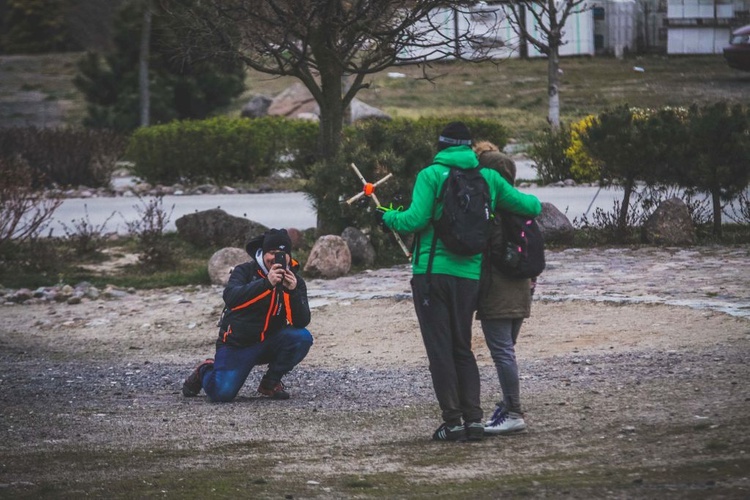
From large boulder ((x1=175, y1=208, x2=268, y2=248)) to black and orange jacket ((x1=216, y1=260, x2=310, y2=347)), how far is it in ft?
24.3

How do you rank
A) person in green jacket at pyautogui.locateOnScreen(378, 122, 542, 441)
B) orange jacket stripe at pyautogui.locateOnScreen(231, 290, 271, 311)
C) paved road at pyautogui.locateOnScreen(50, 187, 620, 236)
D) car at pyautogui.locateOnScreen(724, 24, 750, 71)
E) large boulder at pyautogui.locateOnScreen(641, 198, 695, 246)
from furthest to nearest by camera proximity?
car at pyautogui.locateOnScreen(724, 24, 750, 71) < paved road at pyautogui.locateOnScreen(50, 187, 620, 236) < large boulder at pyautogui.locateOnScreen(641, 198, 695, 246) < orange jacket stripe at pyautogui.locateOnScreen(231, 290, 271, 311) < person in green jacket at pyautogui.locateOnScreen(378, 122, 542, 441)

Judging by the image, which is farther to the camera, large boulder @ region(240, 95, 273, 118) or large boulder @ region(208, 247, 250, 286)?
large boulder @ region(240, 95, 273, 118)

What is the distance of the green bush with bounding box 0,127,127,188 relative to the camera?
913 inches

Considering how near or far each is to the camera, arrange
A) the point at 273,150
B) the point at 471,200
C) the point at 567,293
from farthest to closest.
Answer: the point at 273,150, the point at 567,293, the point at 471,200

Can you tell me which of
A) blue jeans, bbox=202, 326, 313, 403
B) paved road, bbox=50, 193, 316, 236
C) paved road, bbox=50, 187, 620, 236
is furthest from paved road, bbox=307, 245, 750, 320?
paved road, bbox=50, 193, 316, 236

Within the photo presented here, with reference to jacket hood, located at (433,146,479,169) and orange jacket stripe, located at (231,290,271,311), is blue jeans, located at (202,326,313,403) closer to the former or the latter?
orange jacket stripe, located at (231,290,271,311)

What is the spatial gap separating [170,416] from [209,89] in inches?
1018

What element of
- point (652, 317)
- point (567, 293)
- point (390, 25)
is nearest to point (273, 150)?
point (390, 25)

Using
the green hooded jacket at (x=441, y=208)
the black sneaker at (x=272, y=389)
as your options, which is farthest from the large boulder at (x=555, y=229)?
the green hooded jacket at (x=441, y=208)

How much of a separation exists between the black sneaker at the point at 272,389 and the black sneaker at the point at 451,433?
1.77 metres

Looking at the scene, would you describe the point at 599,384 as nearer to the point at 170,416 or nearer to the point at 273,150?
the point at 170,416

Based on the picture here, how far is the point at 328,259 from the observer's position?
13547mm

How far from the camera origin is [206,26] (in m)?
14.9

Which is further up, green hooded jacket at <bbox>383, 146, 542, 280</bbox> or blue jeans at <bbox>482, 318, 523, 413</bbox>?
green hooded jacket at <bbox>383, 146, 542, 280</bbox>
